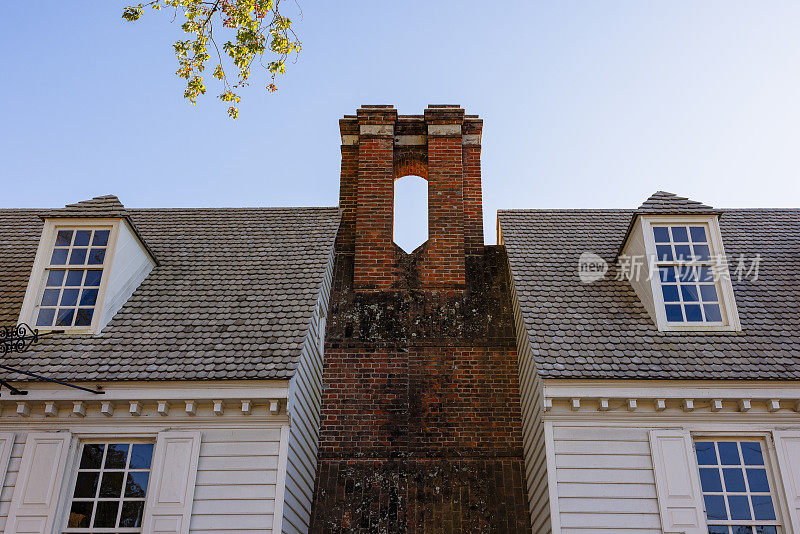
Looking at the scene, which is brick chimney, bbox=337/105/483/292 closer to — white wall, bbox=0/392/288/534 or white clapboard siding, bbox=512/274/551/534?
white clapboard siding, bbox=512/274/551/534

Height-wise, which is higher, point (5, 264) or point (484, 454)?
point (5, 264)

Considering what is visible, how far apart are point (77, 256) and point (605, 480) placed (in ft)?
26.3

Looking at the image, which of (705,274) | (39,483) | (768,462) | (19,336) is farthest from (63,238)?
(768,462)

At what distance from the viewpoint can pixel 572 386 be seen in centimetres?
873

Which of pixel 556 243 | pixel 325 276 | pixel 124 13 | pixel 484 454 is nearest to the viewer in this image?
pixel 124 13

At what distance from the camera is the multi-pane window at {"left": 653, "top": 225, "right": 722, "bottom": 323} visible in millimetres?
9977

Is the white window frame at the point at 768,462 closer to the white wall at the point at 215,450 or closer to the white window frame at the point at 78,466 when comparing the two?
the white wall at the point at 215,450

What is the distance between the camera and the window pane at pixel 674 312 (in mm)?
9922

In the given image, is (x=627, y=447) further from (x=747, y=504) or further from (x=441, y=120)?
(x=441, y=120)

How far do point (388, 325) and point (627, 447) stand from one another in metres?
4.28

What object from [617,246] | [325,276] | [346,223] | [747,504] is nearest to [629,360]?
[747,504]

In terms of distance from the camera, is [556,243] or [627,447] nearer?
[627,447]

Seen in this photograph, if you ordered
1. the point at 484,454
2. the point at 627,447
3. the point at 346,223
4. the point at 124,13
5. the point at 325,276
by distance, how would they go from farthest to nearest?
the point at 346,223, the point at 325,276, the point at 484,454, the point at 627,447, the point at 124,13

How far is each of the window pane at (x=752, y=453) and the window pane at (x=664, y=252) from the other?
116 inches
